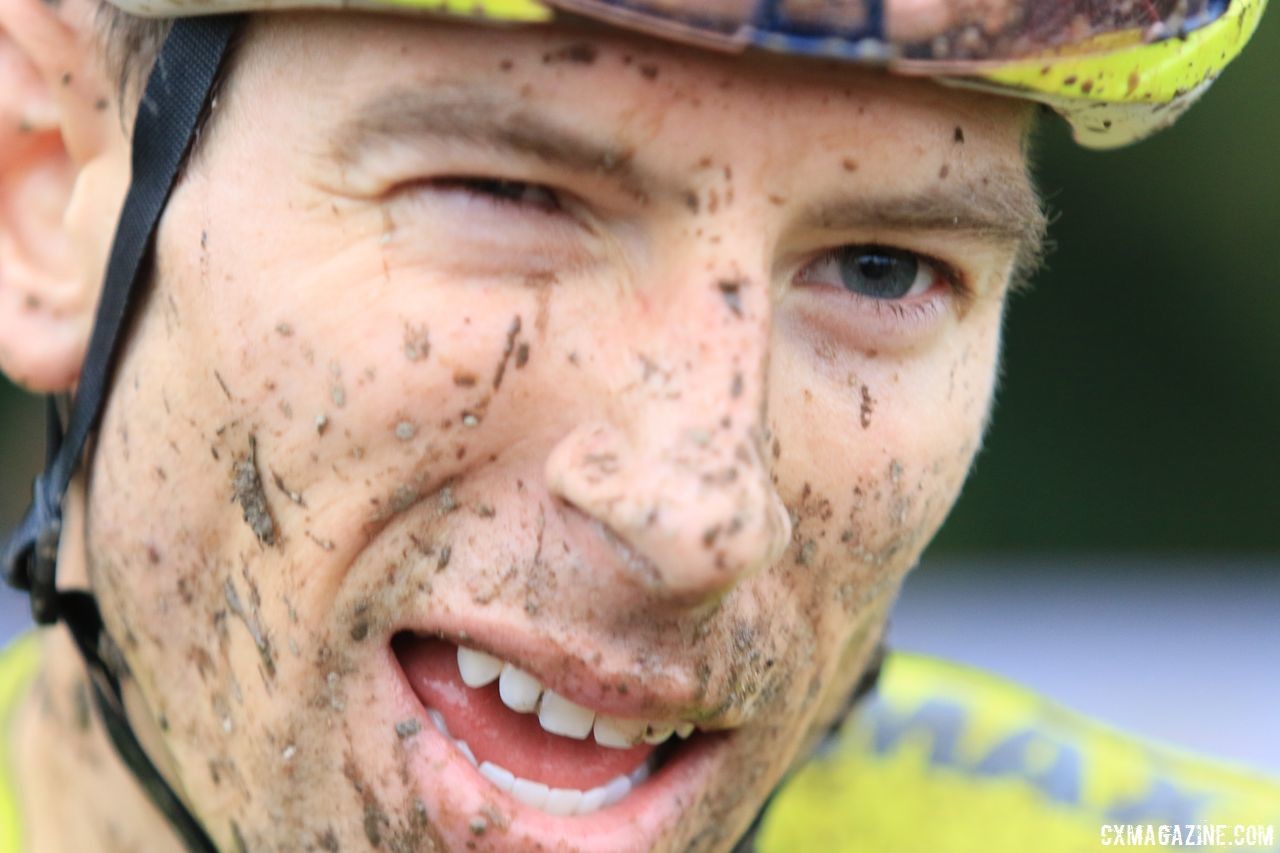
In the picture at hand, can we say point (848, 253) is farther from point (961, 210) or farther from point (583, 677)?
point (583, 677)

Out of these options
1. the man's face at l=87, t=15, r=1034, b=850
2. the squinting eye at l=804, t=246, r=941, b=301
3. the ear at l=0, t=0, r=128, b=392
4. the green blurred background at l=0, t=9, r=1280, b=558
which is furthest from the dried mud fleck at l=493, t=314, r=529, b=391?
the green blurred background at l=0, t=9, r=1280, b=558

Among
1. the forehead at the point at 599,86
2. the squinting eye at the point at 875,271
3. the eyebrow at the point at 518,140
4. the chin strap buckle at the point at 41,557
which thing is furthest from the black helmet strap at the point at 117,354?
the squinting eye at the point at 875,271

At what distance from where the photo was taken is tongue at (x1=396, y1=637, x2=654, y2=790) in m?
1.98

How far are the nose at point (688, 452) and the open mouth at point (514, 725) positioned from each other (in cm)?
28

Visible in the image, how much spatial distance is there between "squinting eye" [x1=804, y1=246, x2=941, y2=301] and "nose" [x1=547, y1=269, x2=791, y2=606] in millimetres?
234

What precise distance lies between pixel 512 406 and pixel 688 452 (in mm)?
237

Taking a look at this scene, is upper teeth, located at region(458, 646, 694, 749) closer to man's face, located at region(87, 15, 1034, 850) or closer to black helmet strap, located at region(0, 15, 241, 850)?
man's face, located at region(87, 15, 1034, 850)

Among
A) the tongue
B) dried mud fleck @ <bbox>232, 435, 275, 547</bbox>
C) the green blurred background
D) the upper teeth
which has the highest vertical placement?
the green blurred background

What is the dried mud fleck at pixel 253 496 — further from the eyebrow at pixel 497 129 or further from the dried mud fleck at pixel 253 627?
the eyebrow at pixel 497 129

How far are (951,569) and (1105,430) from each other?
46.2 inches

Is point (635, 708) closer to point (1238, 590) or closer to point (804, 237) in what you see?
point (804, 237)

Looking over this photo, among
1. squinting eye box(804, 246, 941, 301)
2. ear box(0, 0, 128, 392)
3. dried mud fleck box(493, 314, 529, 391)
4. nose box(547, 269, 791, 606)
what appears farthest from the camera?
ear box(0, 0, 128, 392)

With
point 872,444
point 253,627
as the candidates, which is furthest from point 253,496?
point 872,444

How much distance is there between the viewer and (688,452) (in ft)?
5.74
